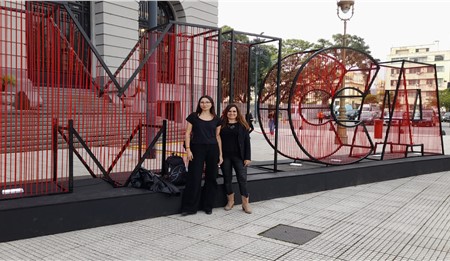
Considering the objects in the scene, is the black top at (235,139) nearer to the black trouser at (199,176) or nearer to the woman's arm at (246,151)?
the woman's arm at (246,151)

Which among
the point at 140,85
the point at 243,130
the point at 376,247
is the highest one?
the point at 140,85

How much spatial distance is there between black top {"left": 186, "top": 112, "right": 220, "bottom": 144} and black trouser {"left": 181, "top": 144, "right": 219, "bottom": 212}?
0.07m

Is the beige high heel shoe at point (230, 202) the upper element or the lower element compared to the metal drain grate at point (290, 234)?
upper

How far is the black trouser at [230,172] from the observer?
5573 mm

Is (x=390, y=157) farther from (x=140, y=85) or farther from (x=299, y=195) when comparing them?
(x=140, y=85)

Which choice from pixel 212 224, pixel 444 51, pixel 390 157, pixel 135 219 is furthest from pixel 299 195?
pixel 444 51

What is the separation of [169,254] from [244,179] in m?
1.98

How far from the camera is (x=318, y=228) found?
487 cm

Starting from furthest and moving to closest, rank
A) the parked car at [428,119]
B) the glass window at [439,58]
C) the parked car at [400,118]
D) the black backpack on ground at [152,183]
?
the glass window at [439,58], the parked car at [428,119], the parked car at [400,118], the black backpack on ground at [152,183]

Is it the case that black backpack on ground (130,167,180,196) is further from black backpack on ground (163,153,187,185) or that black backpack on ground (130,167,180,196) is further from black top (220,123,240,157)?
black top (220,123,240,157)

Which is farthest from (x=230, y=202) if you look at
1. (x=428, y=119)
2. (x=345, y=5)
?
(x=345, y=5)

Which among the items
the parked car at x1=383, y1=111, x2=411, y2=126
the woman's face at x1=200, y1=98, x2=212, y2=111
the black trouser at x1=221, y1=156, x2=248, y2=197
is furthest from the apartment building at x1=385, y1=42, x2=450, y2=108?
the woman's face at x1=200, y1=98, x2=212, y2=111

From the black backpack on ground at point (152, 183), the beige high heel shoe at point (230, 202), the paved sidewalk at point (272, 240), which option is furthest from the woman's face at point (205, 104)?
the paved sidewalk at point (272, 240)

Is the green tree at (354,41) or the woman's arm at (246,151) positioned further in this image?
the green tree at (354,41)
